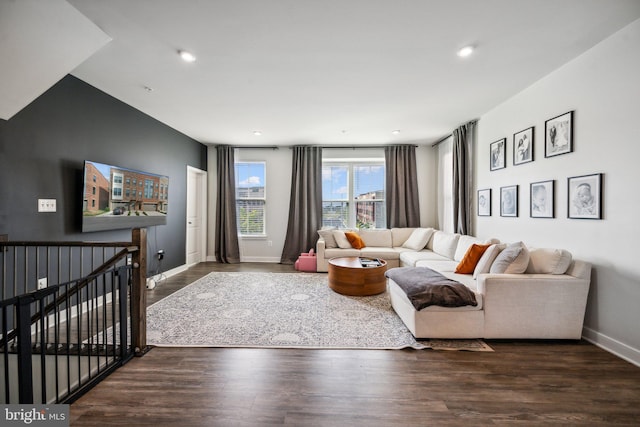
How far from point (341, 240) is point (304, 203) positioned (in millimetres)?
1218

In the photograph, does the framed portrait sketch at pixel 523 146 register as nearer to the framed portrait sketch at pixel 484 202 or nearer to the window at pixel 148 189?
the framed portrait sketch at pixel 484 202

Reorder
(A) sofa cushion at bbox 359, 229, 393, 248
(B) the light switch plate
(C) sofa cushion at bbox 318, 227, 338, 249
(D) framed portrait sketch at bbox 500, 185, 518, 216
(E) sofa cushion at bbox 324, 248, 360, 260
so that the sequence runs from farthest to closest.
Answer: (A) sofa cushion at bbox 359, 229, 393, 248 → (C) sofa cushion at bbox 318, 227, 338, 249 → (E) sofa cushion at bbox 324, 248, 360, 260 → (D) framed portrait sketch at bbox 500, 185, 518, 216 → (B) the light switch plate

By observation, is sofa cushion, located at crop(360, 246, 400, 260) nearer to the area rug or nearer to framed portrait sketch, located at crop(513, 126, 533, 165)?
the area rug

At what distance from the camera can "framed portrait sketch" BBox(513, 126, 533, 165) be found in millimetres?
3053

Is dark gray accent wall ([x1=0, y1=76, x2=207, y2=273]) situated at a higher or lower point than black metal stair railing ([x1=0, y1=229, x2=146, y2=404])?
higher

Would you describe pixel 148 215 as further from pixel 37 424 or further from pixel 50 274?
pixel 37 424

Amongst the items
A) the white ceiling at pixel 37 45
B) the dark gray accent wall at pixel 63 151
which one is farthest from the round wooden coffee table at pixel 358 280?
the white ceiling at pixel 37 45

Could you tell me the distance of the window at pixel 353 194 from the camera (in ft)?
19.5

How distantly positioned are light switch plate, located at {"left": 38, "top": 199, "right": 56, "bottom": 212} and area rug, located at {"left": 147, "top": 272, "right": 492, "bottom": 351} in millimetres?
1417

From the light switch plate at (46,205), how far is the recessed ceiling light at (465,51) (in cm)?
414

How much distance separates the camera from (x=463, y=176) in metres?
4.41

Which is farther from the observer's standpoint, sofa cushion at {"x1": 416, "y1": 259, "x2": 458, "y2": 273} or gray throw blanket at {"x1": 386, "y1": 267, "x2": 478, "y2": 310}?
sofa cushion at {"x1": 416, "y1": 259, "x2": 458, "y2": 273}

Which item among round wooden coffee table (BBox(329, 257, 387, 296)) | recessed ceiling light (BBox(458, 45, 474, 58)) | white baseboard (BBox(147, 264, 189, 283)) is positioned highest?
recessed ceiling light (BBox(458, 45, 474, 58))

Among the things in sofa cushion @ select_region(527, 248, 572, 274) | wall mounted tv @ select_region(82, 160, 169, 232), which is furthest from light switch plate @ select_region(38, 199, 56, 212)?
sofa cushion @ select_region(527, 248, 572, 274)
